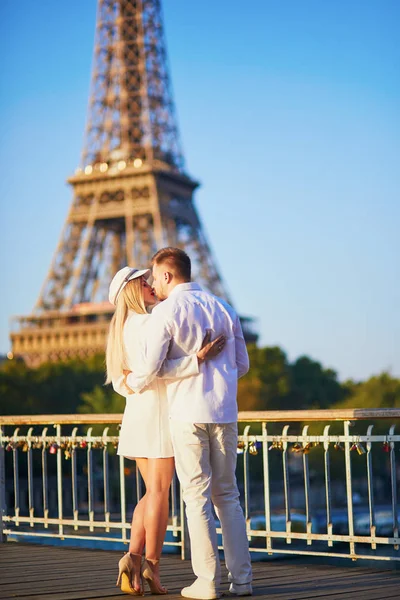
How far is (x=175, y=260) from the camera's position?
599 cm

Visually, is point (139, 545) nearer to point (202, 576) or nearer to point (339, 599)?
point (202, 576)

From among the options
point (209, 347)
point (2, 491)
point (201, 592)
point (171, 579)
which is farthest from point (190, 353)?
point (2, 491)

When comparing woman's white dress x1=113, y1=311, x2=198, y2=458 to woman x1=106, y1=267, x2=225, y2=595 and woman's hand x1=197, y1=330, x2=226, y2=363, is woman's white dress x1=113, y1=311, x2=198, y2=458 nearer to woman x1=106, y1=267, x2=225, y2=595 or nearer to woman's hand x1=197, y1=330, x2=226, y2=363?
woman x1=106, y1=267, x2=225, y2=595

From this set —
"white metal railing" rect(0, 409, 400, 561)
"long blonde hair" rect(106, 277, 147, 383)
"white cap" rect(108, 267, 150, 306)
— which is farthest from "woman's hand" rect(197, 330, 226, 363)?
"white metal railing" rect(0, 409, 400, 561)

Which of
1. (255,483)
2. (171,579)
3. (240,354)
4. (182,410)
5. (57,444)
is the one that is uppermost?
(240,354)

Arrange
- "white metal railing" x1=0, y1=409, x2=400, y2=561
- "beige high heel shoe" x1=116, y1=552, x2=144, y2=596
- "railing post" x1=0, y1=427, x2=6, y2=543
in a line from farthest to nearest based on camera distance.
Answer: "railing post" x1=0, y1=427, x2=6, y2=543 < "white metal railing" x1=0, y1=409, x2=400, y2=561 < "beige high heel shoe" x1=116, y1=552, x2=144, y2=596

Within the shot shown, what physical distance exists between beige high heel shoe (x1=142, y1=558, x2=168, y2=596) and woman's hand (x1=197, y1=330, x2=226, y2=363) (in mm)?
1288

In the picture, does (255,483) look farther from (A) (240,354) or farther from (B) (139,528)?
(A) (240,354)

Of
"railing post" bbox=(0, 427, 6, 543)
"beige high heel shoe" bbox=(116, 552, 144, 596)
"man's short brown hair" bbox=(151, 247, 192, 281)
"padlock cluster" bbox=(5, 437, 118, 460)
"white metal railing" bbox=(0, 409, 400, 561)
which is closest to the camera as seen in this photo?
"man's short brown hair" bbox=(151, 247, 192, 281)

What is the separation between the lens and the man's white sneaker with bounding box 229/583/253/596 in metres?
6.00

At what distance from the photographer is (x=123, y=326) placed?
6.15m

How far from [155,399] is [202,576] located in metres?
1.05

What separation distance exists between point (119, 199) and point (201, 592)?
191 feet

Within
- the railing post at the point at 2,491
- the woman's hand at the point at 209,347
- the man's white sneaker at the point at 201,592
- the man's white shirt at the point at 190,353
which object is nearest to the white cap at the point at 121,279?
the man's white shirt at the point at 190,353
